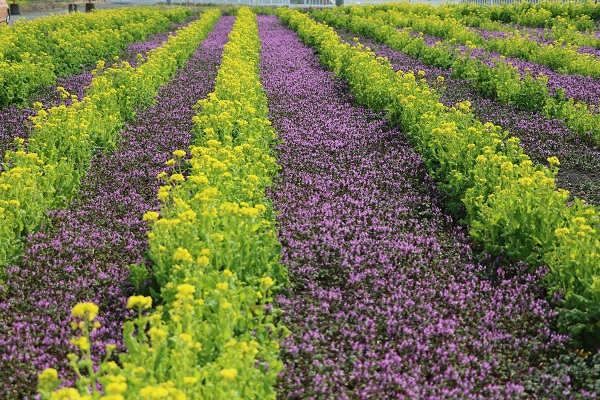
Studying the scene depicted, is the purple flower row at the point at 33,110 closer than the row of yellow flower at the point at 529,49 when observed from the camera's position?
Yes

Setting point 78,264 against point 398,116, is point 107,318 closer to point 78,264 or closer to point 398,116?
point 78,264

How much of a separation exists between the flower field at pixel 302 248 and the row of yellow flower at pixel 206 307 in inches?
0.9

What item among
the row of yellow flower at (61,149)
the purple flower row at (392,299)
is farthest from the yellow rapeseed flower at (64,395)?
the row of yellow flower at (61,149)

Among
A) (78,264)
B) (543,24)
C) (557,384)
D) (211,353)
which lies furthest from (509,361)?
(543,24)

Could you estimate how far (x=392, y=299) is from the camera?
17.4ft

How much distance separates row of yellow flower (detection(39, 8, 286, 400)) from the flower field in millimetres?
23

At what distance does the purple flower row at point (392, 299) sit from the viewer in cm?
437

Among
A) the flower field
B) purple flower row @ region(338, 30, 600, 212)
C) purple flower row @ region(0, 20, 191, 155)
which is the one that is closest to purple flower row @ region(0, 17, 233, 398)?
the flower field

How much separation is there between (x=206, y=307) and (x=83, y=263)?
6.37ft

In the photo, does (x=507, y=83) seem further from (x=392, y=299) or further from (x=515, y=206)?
(x=392, y=299)

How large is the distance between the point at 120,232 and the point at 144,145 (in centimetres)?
310

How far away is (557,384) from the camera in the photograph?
4.33 meters

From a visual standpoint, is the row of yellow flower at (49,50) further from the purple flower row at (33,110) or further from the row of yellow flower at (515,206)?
the row of yellow flower at (515,206)

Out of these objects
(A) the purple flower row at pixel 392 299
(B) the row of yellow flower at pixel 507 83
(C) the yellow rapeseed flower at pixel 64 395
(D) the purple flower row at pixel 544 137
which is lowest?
(A) the purple flower row at pixel 392 299
